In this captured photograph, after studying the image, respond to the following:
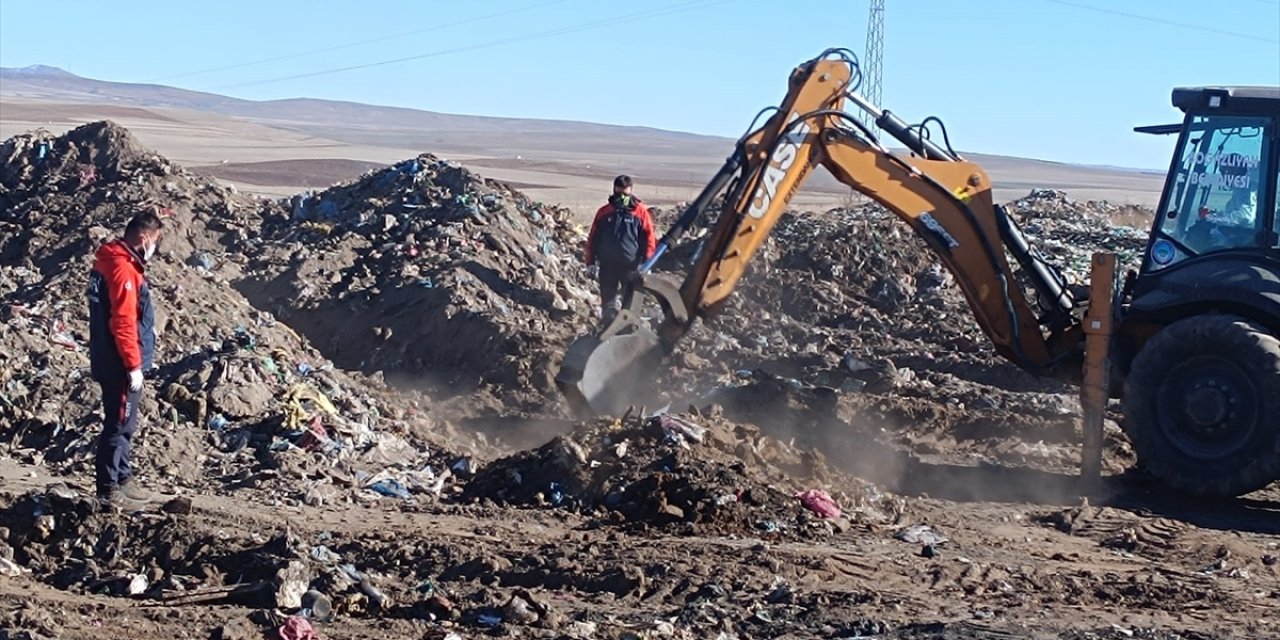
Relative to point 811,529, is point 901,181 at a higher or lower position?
higher

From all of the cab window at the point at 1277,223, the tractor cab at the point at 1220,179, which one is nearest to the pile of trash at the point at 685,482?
the tractor cab at the point at 1220,179

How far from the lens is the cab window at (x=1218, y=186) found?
32.6 feet

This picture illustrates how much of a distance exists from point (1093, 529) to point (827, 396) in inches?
120

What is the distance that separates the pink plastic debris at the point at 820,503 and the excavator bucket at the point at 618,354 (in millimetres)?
2062

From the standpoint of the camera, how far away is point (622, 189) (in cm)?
1434

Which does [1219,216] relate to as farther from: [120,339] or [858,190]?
[120,339]

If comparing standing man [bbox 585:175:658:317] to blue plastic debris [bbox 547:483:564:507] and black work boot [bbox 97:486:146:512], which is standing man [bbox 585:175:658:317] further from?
black work boot [bbox 97:486:146:512]

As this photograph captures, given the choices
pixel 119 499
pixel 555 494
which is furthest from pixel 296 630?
pixel 555 494

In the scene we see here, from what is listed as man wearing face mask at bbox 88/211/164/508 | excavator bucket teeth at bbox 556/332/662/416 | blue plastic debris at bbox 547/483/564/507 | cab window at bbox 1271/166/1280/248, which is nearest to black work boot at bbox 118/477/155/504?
man wearing face mask at bbox 88/211/164/508

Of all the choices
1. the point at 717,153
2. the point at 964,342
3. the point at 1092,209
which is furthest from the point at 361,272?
the point at 717,153

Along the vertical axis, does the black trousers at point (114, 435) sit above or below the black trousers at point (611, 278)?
below

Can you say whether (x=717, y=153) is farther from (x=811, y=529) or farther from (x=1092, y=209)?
(x=811, y=529)

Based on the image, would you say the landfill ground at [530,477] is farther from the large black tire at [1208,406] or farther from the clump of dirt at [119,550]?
the large black tire at [1208,406]

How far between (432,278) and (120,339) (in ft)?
23.2
